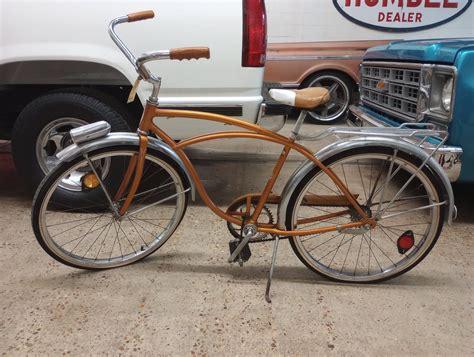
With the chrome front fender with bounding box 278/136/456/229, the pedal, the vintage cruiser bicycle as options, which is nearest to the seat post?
the vintage cruiser bicycle

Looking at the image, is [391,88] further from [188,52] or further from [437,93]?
[188,52]

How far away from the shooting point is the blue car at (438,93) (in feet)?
8.09

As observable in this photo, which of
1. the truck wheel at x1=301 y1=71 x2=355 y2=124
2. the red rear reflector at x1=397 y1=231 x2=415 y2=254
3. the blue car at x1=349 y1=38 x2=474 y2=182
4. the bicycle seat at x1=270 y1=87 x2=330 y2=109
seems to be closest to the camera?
the bicycle seat at x1=270 y1=87 x2=330 y2=109

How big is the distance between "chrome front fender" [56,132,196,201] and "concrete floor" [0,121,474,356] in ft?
2.32

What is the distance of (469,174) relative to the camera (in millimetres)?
2623

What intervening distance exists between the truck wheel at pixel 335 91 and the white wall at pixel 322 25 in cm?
55

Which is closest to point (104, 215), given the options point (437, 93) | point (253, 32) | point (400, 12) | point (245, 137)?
point (245, 137)

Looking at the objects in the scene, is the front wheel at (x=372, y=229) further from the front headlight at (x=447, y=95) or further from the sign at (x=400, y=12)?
the sign at (x=400, y=12)

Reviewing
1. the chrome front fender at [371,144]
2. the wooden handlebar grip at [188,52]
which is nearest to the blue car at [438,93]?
the chrome front fender at [371,144]

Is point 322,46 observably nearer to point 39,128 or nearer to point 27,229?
point 39,128

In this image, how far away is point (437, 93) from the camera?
8.80 ft

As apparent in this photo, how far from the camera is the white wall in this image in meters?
5.84

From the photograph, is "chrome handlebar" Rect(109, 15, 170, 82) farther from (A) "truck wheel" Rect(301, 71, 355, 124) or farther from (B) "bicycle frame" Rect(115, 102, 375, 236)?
(A) "truck wheel" Rect(301, 71, 355, 124)

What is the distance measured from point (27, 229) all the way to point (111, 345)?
140 cm
